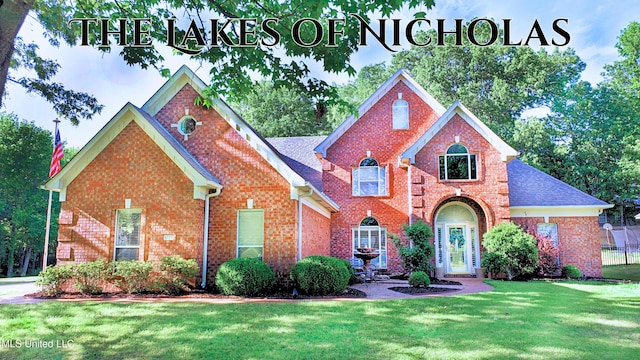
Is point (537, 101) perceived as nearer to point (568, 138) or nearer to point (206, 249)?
point (568, 138)

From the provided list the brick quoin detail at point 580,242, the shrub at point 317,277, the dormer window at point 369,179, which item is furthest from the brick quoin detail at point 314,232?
the brick quoin detail at point 580,242

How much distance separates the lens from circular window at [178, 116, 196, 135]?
13664mm

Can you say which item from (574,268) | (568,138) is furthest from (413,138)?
(568,138)

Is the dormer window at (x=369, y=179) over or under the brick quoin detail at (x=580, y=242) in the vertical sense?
over

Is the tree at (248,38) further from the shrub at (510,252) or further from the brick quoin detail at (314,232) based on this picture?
the shrub at (510,252)

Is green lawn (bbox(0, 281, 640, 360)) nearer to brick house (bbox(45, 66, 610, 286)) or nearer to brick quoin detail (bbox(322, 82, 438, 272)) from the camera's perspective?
brick house (bbox(45, 66, 610, 286))

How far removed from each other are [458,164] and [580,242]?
20.6 feet

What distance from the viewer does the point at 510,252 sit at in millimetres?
16672

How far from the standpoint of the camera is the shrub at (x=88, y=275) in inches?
436

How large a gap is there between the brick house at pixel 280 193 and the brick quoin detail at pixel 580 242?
0.04 meters

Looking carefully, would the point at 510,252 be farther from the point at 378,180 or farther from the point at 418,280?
the point at 378,180

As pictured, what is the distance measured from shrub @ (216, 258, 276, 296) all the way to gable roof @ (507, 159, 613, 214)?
12.6 metres

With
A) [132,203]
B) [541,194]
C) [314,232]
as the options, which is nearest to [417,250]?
[314,232]

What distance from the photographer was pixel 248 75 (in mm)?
7758
